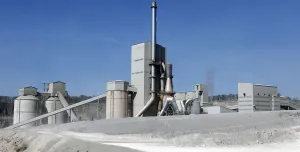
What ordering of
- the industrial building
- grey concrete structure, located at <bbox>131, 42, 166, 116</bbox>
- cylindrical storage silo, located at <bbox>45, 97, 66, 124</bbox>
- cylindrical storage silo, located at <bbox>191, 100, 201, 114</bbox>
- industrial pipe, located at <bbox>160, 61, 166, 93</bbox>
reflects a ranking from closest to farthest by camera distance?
the industrial building → cylindrical storage silo, located at <bbox>191, 100, 201, 114</bbox> → grey concrete structure, located at <bbox>131, 42, 166, 116</bbox> → industrial pipe, located at <bbox>160, 61, 166, 93</bbox> → cylindrical storage silo, located at <bbox>45, 97, 66, 124</bbox>

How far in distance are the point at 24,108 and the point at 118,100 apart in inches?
647

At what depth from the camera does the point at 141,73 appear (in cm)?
4444

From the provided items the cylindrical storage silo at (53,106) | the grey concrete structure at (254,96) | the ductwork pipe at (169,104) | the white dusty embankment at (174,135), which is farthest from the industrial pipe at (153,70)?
the cylindrical storage silo at (53,106)

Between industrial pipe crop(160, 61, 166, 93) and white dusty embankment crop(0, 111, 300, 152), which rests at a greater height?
industrial pipe crop(160, 61, 166, 93)

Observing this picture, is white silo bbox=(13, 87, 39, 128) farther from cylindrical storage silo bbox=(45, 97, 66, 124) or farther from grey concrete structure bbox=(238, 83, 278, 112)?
grey concrete structure bbox=(238, 83, 278, 112)

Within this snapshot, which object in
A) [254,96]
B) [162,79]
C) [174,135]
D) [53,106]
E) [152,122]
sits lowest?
[174,135]

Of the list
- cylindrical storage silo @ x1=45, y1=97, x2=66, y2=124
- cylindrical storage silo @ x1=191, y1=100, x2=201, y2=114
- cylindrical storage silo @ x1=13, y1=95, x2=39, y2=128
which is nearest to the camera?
cylindrical storage silo @ x1=191, y1=100, x2=201, y2=114

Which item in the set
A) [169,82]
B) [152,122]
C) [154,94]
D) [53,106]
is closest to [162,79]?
[169,82]

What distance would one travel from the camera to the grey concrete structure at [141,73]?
44.2 m

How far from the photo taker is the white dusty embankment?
1769cm

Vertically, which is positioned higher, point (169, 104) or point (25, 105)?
point (169, 104)

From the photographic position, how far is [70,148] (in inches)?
695

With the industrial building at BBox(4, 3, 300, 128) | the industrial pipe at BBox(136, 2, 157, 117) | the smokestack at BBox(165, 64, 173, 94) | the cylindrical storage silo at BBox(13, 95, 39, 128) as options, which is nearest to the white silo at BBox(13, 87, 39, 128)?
the cylindrical storage silo at BBox(13, 95, 39, 128)

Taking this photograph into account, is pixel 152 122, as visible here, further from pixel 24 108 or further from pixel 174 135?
pixel 24 108
